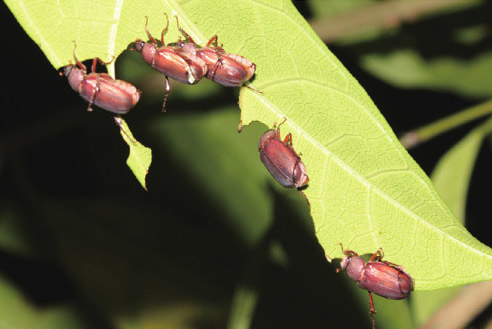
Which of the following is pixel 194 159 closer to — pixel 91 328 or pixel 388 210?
pixel 91 328

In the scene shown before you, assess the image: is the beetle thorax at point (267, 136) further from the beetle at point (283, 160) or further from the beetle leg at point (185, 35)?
the beetle leg at point (185, 35)

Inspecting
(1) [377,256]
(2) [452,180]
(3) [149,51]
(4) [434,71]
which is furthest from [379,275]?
(4) [434,71]

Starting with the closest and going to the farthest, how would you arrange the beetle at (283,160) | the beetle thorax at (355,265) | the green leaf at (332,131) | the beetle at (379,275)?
the green leaf at (332,131)
the beetle at (283,160)
the beetle at (379,275)
the beetle thorax at (355,265)

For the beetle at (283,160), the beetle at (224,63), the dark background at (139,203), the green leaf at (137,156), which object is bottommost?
the dark background at (139,203)

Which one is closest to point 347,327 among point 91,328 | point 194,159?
point 194,159

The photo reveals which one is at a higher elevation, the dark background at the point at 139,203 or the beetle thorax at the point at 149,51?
the beetle thorax at the point at 149,51

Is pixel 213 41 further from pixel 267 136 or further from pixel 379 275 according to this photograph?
pixel 379 275

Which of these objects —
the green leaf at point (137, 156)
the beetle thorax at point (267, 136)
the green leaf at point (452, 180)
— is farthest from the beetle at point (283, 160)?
the green leaf at point (452, 180)
